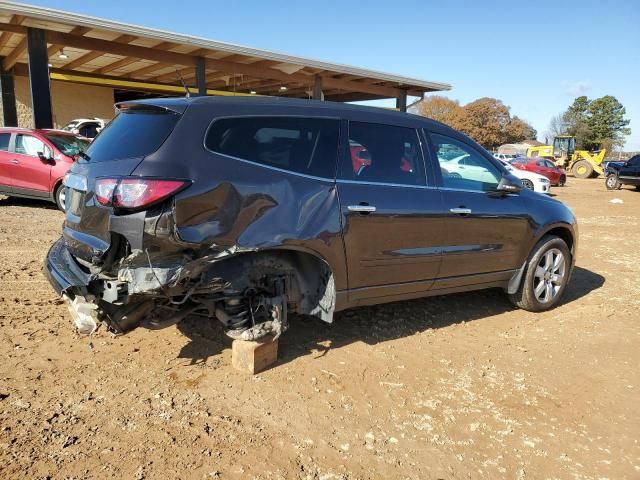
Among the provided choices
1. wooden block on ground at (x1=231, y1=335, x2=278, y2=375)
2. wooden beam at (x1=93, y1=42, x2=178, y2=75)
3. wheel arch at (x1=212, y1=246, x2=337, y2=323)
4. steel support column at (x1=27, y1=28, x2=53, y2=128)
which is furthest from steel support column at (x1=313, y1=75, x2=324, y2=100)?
wooden block on ground at (x1=231, y1=335, x2=278, y2=375)

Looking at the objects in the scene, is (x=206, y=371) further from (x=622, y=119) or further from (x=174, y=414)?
(x=622, y=119)

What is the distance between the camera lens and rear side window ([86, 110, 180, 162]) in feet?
9.96

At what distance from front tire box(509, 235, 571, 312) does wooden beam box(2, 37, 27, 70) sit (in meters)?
12.2

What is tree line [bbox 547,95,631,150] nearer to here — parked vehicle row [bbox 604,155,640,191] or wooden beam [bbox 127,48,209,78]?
parked vehicle row [bbox 604,155,640,191]

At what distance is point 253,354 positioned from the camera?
334 centimetres

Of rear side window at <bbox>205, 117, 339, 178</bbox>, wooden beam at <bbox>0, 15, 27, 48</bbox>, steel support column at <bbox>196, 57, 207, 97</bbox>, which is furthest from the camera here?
steel support column at <bbox>196, 57, 207, 97</bbox>

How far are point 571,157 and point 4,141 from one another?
125 ft

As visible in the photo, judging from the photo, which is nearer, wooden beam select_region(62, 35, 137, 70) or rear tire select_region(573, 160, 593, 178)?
wooden beam select_region(62, 35, 137, 70)

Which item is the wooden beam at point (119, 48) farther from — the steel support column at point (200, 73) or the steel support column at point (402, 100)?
the steel support column at point (402, 100)

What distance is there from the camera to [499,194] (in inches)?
176

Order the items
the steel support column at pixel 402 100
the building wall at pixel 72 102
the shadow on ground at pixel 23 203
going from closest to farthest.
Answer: the shadow on ground at pixel 23 203 < the building wall at pixel 72 102 < the steel support column at pixel 402 100

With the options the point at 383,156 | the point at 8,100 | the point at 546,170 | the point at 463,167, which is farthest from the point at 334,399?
the point at 546,170

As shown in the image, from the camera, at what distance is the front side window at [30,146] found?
30.5 ft

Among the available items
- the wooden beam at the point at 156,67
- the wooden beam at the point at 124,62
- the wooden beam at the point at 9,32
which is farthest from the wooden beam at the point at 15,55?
the wooden beam at the point at 156,67
